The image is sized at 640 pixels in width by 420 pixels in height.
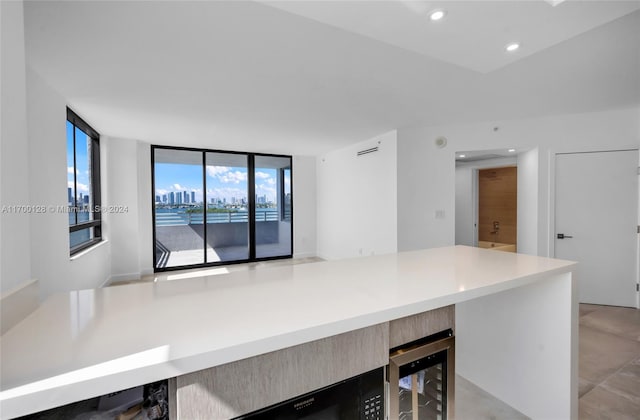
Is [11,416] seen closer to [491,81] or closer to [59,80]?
[59,80]

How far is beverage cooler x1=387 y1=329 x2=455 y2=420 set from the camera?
1020mm

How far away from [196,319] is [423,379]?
988 mm

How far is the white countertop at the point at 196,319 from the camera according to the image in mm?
560

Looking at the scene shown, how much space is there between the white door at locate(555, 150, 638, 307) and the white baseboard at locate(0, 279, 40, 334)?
5.17 m

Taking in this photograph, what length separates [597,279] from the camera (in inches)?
146

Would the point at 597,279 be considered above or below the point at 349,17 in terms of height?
below

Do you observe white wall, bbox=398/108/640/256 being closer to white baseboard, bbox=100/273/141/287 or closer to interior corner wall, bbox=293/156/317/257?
interior corner wall, bbox=293/156/317/257

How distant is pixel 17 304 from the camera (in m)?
0.80

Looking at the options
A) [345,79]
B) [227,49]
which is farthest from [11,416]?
[345,79]

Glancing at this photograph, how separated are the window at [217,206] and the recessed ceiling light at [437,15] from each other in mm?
4965

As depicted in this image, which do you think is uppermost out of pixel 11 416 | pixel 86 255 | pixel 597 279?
pixel 11 416

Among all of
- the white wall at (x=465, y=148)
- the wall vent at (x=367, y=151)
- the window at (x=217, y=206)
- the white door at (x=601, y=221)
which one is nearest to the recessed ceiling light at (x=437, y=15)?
the white wall at (x=465, y=148)

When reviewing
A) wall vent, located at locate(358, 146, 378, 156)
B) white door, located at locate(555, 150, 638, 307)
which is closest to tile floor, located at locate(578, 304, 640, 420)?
white door, located at locate(555, 150, 638, 307)

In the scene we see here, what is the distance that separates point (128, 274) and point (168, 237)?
3.08 feet
